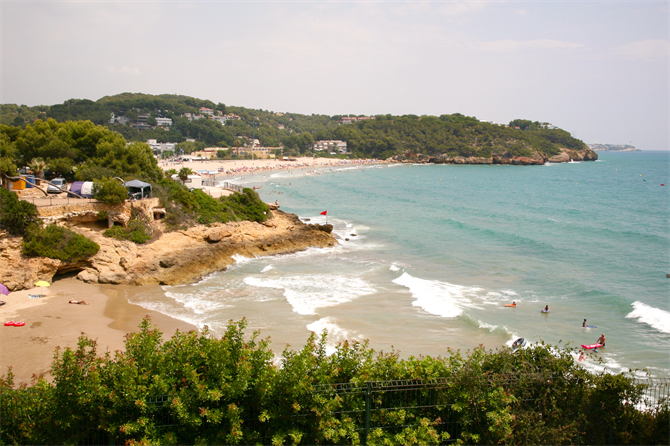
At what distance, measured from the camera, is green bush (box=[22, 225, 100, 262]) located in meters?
20.9

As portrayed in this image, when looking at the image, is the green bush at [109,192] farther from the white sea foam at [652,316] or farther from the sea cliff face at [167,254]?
the white sea foam at [652,316]

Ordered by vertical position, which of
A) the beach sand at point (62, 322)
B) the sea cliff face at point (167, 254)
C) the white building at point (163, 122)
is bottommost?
the beach sand at point (62, 322)

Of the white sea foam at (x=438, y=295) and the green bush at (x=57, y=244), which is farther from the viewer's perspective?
the green bush at (x=57, y=244)

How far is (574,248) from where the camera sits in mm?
32812

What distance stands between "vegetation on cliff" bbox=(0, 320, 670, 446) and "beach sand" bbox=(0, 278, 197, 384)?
6714 millimetres

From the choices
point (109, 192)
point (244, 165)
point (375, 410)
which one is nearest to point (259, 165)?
point (244, 165)

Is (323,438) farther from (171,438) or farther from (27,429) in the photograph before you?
(27,429)

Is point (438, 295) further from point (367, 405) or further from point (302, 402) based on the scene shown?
point (302, 402)

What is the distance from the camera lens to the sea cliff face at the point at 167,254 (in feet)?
67.4

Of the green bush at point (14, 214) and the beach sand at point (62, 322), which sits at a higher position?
the green bush at point (14, 214)

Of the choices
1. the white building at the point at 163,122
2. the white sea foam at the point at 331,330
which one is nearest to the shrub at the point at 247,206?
the white sea foam at the point at 331,330

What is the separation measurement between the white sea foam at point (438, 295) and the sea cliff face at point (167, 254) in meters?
9.72

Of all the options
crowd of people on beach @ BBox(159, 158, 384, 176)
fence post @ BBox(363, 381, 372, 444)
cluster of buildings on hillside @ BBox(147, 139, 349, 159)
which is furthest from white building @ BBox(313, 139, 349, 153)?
fence post @ BBox(363, 381, 372, 444)

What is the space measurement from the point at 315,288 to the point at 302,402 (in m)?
16.0
